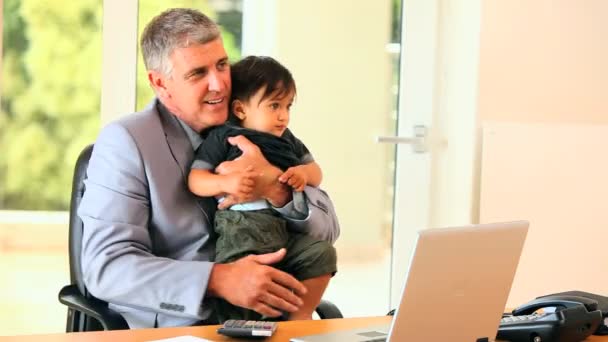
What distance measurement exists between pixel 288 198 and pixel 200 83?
386 mm

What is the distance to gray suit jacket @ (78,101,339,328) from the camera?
2162 millimetres

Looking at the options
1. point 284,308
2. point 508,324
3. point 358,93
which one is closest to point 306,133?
point 358,93

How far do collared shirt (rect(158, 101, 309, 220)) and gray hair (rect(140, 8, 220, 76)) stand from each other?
14 centimetres

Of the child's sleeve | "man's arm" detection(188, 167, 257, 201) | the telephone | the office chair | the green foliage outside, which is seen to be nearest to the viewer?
the telephone

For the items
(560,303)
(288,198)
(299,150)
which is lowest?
(560,303)

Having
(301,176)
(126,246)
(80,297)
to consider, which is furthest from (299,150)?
(80,297)

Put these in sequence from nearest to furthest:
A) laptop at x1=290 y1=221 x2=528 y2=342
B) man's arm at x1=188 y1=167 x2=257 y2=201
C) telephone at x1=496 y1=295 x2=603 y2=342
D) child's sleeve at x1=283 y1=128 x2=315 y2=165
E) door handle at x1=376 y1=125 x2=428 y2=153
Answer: laptop at x1=290 y1=221 x2=528 y2=342 → telephone at x1=496 y1=295 x2=603 y2=342 → man's arm at x1=188 y1=167 x2=257 y2=201 → child's sleeve at x1=283 y1=128 x2=315 y2=165 → door handle at x1=376 y1=125 x2=428 y2=153

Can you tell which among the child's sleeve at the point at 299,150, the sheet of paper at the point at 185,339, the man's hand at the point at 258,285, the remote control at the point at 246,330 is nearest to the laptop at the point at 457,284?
the remote control at the point at 246,330

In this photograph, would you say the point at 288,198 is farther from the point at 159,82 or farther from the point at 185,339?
the point at 185,339

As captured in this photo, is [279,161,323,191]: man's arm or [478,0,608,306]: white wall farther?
[478,0,608,306]: white wall

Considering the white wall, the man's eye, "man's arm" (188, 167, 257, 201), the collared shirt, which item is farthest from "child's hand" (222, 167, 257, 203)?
the white wall

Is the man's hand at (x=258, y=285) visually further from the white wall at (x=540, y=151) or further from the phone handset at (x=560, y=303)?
the white wall at (x=540, y=151)

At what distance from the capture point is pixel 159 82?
8.00ft

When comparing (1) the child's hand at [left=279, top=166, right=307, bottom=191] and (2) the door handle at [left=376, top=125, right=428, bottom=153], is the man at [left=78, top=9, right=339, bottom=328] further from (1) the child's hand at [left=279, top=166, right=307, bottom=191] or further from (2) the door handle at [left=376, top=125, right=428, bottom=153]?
(2) the door handle at [left=376, top=125, right=428, bottom=153]
